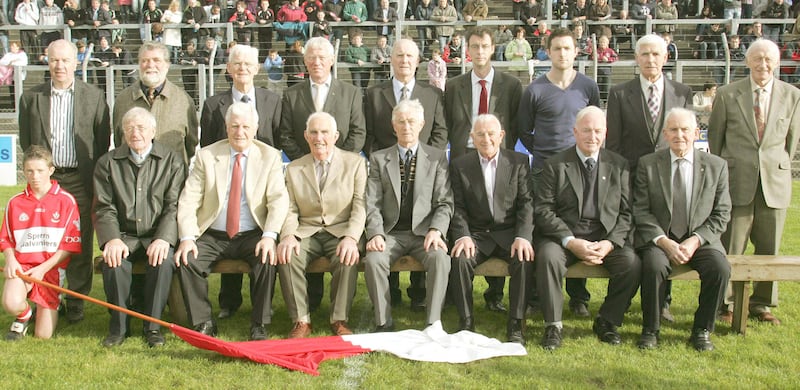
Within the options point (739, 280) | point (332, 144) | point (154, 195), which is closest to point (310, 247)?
point (332, 144)

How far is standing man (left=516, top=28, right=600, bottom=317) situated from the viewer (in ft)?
20.5

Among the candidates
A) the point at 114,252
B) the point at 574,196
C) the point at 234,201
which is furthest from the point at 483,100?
the point at 114,252

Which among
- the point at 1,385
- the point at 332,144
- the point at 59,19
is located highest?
the point at 59,19

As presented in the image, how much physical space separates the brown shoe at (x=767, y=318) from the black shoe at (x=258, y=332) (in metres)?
3.76

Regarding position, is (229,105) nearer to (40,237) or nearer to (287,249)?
(287,249)

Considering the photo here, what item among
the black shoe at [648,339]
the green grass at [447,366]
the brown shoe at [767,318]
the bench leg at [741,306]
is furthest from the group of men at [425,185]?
the brown shoe at [767,318]

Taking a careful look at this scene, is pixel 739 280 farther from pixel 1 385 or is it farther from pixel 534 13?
pixel 534 13

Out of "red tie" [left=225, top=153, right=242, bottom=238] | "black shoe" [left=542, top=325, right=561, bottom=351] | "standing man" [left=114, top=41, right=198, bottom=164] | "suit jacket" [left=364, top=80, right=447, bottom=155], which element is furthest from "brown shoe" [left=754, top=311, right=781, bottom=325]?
"standing man" [left=114, top=41, right=198, bottom=164]

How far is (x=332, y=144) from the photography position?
592 centimetres

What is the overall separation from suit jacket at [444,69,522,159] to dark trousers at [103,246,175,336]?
250 cm

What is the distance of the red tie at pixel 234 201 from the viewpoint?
5809 mm

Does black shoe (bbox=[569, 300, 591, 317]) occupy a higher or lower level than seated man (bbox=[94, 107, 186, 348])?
lower

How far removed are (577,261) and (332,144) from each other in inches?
79.1

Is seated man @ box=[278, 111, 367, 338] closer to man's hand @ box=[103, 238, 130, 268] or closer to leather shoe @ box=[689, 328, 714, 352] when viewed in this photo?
man's hand @ box=[103, 238, 130, 268]
